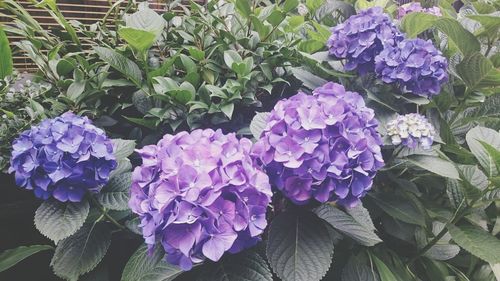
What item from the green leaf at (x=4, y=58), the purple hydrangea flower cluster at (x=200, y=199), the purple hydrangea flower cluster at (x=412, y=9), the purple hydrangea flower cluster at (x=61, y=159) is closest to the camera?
the purple hydrangea flower cluster at (x=200, y=199)

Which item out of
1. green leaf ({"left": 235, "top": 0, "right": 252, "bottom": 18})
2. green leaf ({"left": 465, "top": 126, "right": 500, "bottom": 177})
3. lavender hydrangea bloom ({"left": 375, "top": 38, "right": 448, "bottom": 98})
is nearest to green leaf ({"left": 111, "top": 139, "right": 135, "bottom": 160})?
green leaf ({"left": 235, "top": 0, "right": 252, "bottom": 18})

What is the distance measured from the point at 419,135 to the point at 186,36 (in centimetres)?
91

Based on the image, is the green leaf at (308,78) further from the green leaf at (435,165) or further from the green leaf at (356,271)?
the green leaf at (356,271)

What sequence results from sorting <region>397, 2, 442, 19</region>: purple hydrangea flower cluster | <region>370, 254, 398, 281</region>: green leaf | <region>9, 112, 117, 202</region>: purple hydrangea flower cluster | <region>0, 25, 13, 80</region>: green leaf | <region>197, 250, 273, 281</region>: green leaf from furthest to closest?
<region>397, 2, 442, 19</region>: purple hydrangea flower cluster
<region>0, 25, 13, 80</region>: green leaf
<region>370, 254, 398, 281</region>: green leaf
<region>9, 112, 117, 202</region>: purple hydrangea flower cluster
<region>197, 250, 273, 281</region>: green leaf

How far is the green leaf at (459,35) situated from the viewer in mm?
1257

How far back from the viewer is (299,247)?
0.86 metres

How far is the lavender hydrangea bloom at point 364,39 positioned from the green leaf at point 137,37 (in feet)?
1.88

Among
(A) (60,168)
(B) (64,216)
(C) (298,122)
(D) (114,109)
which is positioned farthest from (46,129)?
(C) (298,122)

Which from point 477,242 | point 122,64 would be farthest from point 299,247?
point 122,64

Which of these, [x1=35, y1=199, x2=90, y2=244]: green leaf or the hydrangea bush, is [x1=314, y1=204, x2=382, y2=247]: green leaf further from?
[x1=35, y1=199, x2=90, y2=244]: green leaf

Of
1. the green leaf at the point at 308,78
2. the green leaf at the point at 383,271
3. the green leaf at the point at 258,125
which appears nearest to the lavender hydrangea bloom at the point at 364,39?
the green leaf at the point at 308,78

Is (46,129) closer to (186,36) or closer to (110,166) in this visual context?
(110,166)

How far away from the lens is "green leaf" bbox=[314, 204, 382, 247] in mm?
933

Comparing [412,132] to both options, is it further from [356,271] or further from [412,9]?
[412,9]
